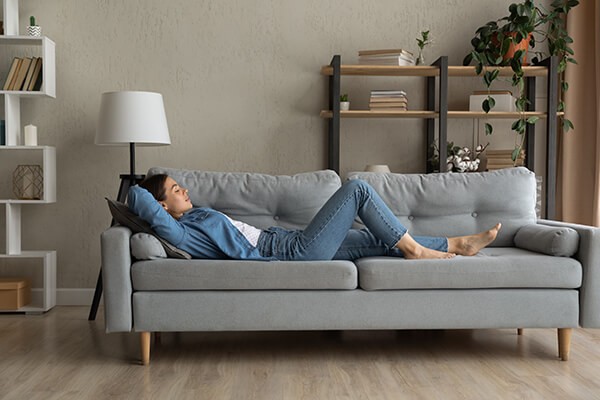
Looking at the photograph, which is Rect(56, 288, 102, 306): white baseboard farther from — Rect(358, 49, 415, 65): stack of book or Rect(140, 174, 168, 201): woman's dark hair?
Rect(358, 49, 415, 65): stack of book

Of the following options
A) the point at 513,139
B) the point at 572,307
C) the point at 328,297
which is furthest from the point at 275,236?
the point at 513,139

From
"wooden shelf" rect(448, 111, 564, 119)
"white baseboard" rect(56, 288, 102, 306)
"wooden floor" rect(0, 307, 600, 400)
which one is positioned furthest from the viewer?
"white baseboard" rect(56, 288, 102, 306)

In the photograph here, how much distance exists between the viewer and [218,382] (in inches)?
111

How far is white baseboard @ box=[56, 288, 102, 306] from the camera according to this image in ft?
15.0

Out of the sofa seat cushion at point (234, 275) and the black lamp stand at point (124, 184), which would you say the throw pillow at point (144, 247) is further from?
the black lamp stand at point (124, 184)

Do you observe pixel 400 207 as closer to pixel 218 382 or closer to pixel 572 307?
pixel 572 307

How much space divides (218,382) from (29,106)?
2608 mm

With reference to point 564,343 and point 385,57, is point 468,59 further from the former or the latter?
point 564,343

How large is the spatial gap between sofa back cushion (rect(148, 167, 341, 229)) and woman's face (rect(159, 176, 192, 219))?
0.74ft

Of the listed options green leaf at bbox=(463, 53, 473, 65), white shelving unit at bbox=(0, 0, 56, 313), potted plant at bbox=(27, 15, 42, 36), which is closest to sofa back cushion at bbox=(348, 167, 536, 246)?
green leaf at bbox=(463, 53, 473, 65)

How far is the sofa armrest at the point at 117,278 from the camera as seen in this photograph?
299 cm

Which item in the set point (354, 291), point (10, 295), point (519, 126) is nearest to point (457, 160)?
point (519, 126)

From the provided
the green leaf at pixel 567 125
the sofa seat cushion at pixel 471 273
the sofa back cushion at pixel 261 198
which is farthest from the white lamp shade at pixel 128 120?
the green leaf at pixel 567 125

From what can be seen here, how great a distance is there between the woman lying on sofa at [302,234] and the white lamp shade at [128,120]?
711 millimetres
